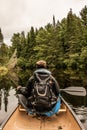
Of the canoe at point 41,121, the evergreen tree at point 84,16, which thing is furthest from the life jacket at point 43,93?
the evergreen tree at point 84,16

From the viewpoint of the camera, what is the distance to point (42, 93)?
35.0ft

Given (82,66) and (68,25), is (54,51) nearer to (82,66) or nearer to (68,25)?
(68,25)

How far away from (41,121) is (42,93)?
1.28 metres

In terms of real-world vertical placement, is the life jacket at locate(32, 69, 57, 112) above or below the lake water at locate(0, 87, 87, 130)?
above

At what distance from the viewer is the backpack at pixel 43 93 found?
1070 centimetres

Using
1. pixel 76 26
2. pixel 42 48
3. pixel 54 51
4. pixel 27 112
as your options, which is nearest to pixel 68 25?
pixel 76 26

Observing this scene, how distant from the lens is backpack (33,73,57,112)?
1070 centimetres

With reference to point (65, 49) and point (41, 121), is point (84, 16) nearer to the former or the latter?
point (65, 49)

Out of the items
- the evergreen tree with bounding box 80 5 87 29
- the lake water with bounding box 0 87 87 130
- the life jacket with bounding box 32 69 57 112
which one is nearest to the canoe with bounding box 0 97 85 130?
the life jacket with bounding box 32 69 57 112

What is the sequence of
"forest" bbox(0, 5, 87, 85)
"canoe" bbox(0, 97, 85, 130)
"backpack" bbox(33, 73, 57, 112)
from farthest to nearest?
"forest" bbox(0, 5, 87, 85), "canoe" bbox(0, 97, 85, 130), "backpack" bbox(33, 73, 57, 112)

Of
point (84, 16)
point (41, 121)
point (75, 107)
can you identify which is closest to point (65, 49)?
point (84, 16)

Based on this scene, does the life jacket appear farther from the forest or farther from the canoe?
the forest

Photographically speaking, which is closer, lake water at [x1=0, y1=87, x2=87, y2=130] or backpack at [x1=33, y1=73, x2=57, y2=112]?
backpack at [x1=33, y1=73, x2=57, y2=112]

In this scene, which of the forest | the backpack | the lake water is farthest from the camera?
the forest
